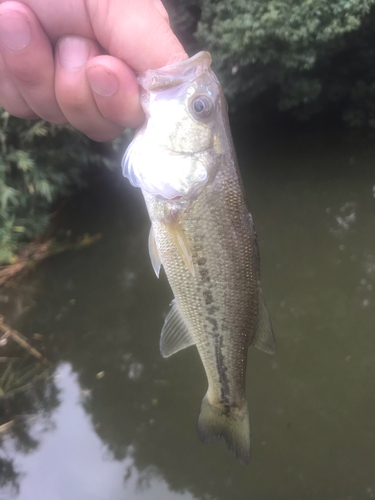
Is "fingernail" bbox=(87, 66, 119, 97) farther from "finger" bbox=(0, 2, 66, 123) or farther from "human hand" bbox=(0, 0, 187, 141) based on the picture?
"finger" bbox=(0, 2, 66, 123)

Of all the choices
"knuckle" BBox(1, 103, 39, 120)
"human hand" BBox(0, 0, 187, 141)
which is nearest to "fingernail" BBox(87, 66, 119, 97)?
"human hand" BBox(0, 0, 187, 141)

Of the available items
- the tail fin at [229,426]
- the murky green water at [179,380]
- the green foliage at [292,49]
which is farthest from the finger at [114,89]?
the green foliage at [292,49]

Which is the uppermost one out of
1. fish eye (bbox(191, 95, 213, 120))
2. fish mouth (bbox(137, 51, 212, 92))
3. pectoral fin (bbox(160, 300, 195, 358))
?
fish mouth (bbox(137, 51, 212, 92))

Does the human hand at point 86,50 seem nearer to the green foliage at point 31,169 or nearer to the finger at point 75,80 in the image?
the finger at point 75,80

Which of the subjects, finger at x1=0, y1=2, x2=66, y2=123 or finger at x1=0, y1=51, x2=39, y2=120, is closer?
finger at x1=0, y1=2, x2=66, y2=123

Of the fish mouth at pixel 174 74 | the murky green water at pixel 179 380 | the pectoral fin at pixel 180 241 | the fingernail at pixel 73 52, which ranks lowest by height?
the murky green water at pixel 179 380

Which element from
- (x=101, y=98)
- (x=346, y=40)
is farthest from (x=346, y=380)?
(x=346, y=40)

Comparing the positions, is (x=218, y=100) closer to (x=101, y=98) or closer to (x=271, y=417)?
(x=101, y=98)
